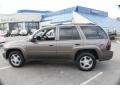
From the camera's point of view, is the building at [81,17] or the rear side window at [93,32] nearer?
the rear side window at [93,32]

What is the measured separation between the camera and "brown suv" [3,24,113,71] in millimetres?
7641

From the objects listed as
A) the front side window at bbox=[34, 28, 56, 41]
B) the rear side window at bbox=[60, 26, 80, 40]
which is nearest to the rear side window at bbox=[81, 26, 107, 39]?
the rear side window at bbox=[60, 26, 80, 40]

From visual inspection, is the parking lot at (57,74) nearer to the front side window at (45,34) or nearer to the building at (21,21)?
the front side window at (45,34)

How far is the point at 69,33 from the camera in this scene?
793 centimetres

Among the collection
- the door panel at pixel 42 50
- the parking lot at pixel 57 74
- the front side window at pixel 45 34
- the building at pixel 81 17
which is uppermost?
the building at pixel 81 17

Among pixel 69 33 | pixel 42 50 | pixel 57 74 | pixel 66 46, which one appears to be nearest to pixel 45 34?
pixel 42 50

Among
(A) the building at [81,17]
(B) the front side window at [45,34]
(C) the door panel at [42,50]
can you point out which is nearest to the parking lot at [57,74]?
(C) the door panel at [42,50]

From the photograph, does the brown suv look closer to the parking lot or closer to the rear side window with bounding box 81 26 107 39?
the rear side window with bounding box 81 26 107 39

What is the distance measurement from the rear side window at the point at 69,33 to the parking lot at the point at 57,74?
1.24 metres

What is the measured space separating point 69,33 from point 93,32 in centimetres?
92

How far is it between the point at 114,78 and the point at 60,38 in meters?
2.50

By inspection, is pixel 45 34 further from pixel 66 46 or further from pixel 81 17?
pixel 81 17

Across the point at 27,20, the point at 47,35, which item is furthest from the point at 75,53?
the point at 27,20

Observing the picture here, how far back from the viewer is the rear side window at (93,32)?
7828 millimetres
